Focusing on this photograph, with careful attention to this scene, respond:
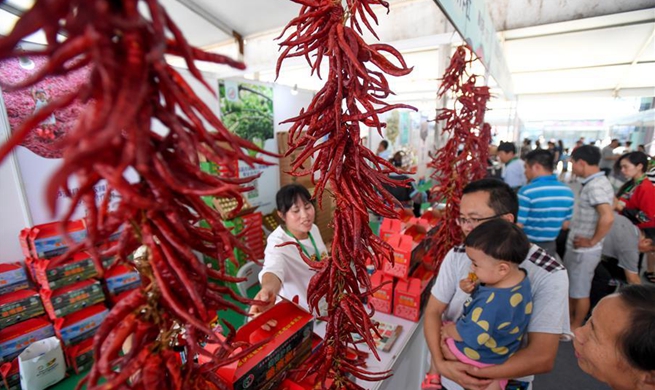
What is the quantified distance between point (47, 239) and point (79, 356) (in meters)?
1.20

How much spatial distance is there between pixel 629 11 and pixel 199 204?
7679 millimetres

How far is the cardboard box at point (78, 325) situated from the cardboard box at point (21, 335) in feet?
0.29

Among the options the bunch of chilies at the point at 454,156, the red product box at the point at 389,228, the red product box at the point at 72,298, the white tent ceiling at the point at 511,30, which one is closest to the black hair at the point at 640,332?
the bunch of chilies at the point at 454,156

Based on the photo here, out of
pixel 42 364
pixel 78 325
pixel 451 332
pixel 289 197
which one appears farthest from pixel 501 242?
A: pixel 78 325

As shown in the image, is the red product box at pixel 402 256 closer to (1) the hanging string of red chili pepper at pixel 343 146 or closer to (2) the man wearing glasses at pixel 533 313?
(2) the man wearing glasses at pixel 533 313

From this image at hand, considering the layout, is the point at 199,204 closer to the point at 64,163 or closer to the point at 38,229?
the point at 64,163

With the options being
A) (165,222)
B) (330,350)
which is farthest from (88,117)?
(330,350)

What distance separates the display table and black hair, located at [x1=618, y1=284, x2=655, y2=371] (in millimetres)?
1018

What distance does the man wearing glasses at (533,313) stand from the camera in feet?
5.30

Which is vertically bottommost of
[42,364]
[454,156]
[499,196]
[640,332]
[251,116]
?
[42,364]

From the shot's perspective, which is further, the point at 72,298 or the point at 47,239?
the point at 72,298

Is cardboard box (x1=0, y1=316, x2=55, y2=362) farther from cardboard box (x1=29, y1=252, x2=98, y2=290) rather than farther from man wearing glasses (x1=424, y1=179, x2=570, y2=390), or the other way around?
man wearing glasses (x1=424, y1=179, x2=570, y2=390)

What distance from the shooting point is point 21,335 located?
264cm

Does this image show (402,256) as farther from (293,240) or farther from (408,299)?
(293,240)
